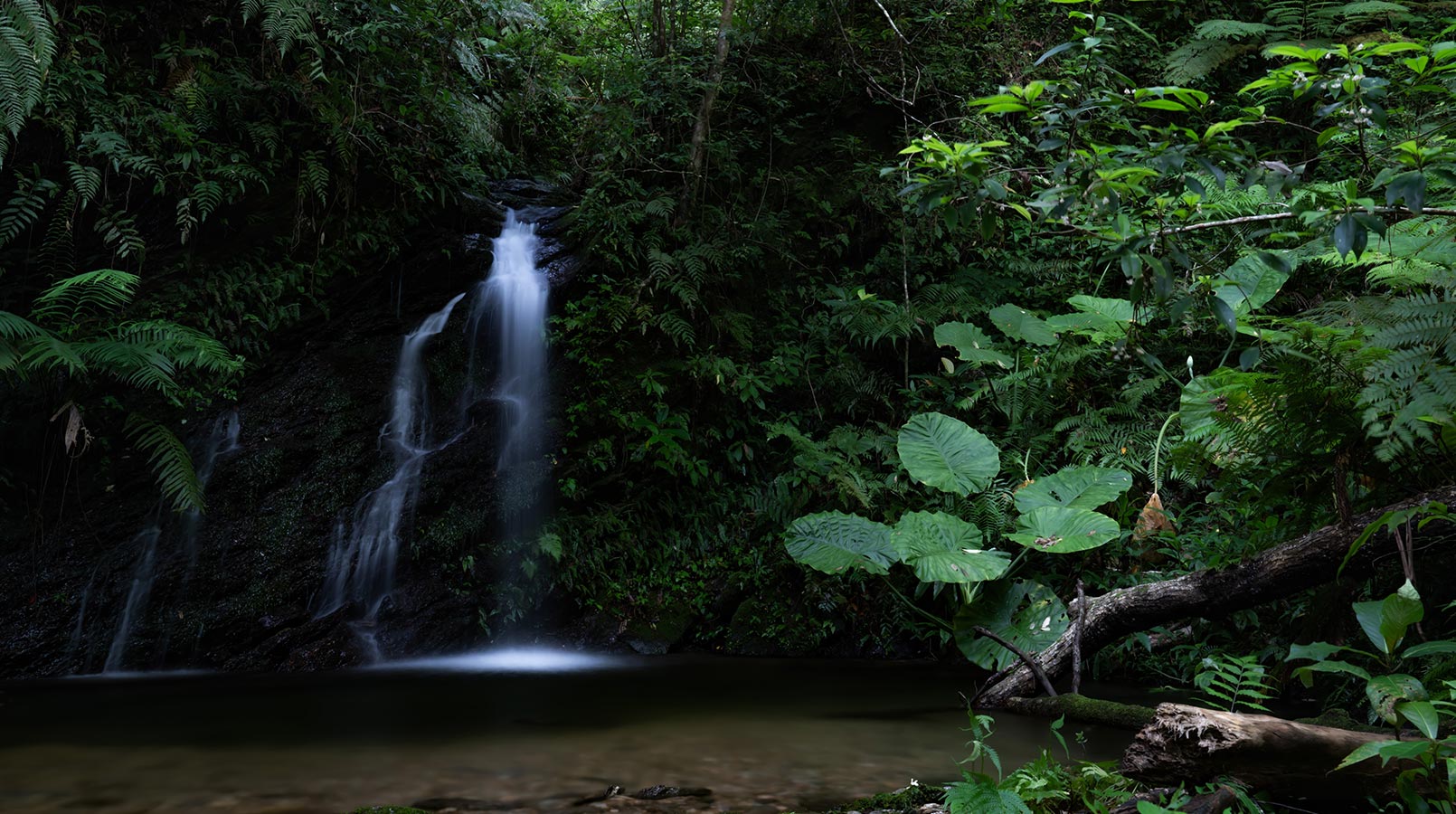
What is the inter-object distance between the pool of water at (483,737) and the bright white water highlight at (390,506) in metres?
0.69

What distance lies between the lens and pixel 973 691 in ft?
14.7

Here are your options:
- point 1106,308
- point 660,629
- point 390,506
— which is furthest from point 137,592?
point 1106,308

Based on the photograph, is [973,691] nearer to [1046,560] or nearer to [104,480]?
[1046,560]

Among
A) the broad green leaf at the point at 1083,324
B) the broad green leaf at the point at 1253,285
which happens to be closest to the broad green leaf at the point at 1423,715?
the broad green leaf at the point at 1253,285

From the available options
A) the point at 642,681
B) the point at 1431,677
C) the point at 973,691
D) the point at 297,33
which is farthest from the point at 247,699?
the point at 1431,677

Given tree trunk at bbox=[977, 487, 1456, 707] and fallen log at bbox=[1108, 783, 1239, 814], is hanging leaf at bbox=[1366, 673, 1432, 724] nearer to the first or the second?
fallen log at bbox=[1108, 783, 1239, 814]

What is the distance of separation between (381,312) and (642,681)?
3804 millimetres

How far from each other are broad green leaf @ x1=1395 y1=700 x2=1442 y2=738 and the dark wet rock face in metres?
5.25

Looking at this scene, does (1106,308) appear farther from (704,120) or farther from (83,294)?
(83,294)

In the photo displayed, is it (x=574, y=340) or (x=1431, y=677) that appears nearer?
(x=1431, y=677)

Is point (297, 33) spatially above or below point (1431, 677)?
above

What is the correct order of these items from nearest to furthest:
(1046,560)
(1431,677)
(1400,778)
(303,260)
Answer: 1. (1400,778)
2. (1431,677)
3. (1046,560)
4. (303,260)

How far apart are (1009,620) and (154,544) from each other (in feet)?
17.6

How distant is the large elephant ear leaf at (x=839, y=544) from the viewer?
4.56m
